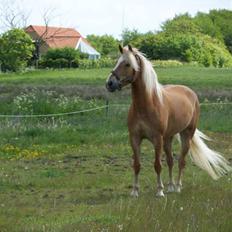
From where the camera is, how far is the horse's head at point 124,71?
9.12 meters

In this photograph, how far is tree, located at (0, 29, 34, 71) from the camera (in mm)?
62094

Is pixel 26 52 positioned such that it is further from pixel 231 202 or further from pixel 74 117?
pixel 231 202

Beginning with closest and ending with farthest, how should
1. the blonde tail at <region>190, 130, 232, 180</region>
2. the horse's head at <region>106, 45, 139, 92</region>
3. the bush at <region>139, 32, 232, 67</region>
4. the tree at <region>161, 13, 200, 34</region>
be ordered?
the horse's head at <region>106, 45, 139, 92</region>
the blonde tail at <region>190, 130, 232, 180</region>
the bush at <region>139, 32, 232, 67</region>
the tree at <region>161, 13, 200, 34</region>

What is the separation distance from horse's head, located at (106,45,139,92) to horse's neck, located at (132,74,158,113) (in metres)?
0.23

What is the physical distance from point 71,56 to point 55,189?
64.5 meters

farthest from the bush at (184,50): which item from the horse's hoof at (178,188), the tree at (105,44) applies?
the horse's hoof at (178,188)

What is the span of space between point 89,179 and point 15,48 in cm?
5246

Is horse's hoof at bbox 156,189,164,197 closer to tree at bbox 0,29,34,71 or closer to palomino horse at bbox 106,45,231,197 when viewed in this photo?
palomino horse at bbox 106,45,231,197

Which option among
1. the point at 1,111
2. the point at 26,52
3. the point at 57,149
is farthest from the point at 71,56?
the point at 57,149

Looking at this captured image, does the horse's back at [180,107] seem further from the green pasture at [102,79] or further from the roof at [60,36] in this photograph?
the roof at [60,36]

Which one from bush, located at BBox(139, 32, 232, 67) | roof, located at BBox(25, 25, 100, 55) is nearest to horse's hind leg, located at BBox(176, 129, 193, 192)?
bush, located at BBox(139, 32, 232, 67)

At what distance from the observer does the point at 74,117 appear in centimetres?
2117

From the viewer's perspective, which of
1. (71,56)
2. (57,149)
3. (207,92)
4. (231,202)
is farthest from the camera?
(71,56)

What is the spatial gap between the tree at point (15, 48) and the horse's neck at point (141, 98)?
5309 cm
